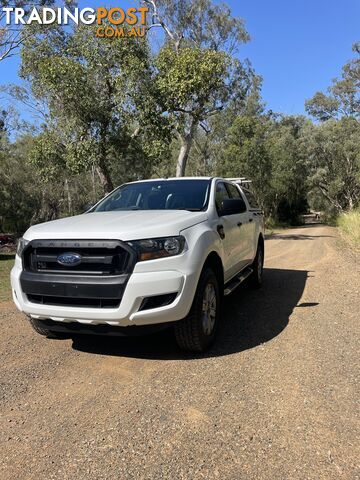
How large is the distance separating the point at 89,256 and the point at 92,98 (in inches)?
471

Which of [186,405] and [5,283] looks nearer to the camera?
[186,405]

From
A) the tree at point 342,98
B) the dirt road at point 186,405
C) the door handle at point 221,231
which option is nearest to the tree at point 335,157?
the tree at point 342,98

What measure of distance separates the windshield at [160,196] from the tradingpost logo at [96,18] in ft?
34.5

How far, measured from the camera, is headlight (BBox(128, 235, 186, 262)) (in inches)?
153

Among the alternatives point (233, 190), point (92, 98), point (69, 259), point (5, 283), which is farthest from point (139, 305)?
point (92, 98)

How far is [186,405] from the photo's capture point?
346 cm

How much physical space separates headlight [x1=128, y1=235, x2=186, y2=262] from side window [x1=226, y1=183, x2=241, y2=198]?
105 inches

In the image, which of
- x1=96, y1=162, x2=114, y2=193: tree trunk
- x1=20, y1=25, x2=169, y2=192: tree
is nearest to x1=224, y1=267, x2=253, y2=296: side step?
x1=20, y1=25, x2=169, y2=192: tree

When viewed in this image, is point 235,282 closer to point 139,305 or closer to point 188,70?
point 139,305

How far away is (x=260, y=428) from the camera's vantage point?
123 inches

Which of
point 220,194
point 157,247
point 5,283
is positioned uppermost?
point 220,194

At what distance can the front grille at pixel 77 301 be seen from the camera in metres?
3.88

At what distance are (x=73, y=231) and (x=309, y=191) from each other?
147ft

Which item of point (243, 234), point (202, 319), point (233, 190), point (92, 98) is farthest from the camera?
point (92, 98)
